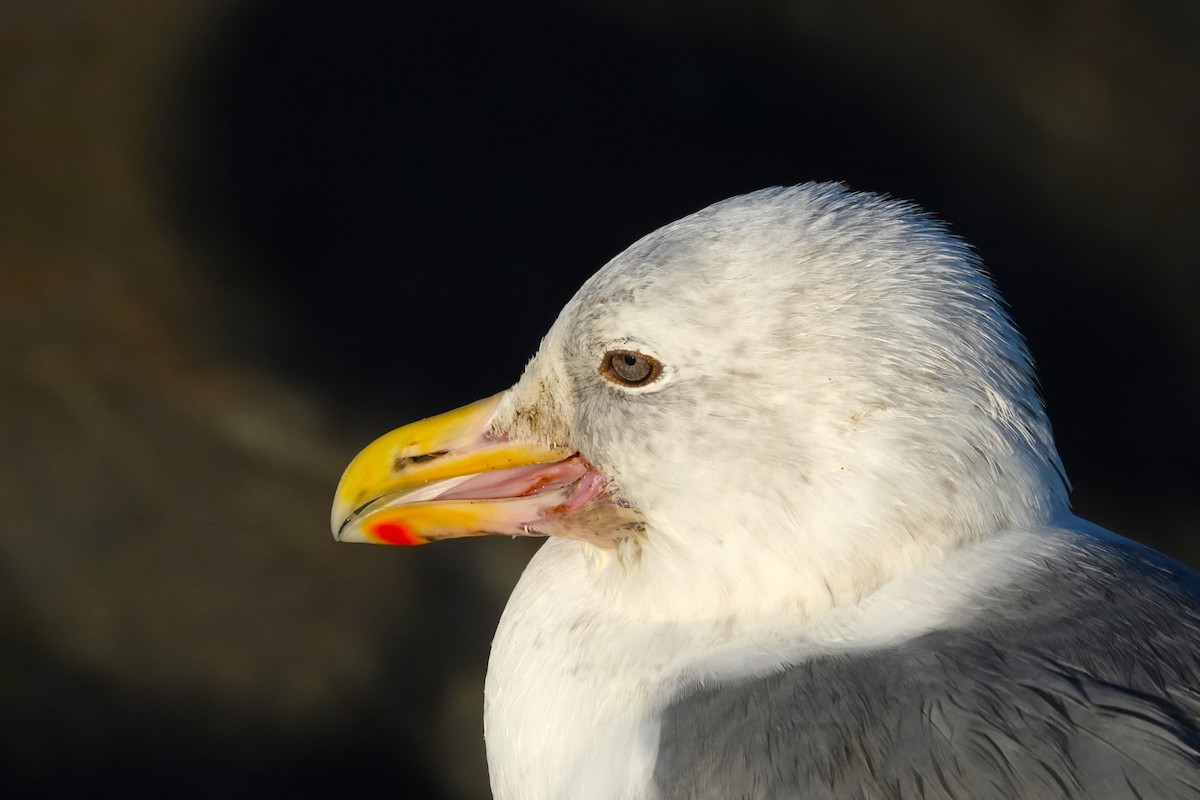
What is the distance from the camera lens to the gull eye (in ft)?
5.65

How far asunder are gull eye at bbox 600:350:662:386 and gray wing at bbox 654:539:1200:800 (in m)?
0.46

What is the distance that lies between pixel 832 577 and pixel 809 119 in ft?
7.89

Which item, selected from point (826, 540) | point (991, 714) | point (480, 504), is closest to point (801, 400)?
point (826, 540)

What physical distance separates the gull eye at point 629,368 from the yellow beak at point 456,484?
176mm

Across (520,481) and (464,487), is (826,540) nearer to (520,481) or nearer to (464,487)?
(520,481)

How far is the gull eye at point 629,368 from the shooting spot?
1724mm

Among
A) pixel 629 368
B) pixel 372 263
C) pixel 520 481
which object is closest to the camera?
pixel 629 368

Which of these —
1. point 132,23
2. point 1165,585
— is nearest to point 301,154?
point 132,23

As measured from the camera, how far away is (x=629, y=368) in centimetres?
174

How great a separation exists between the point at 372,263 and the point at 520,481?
5.49ft

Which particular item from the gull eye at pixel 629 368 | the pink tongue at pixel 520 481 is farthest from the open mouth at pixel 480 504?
the gull eye at pixel 629 368

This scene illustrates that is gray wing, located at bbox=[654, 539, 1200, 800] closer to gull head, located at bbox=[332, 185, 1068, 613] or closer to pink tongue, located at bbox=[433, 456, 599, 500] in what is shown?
gull head, located at bbox=[332, 185, 1068, 613]

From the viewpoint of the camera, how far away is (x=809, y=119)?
3.74 m

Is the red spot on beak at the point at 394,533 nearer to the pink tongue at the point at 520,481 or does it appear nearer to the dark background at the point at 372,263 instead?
the pink tongue at the point at 520,481
